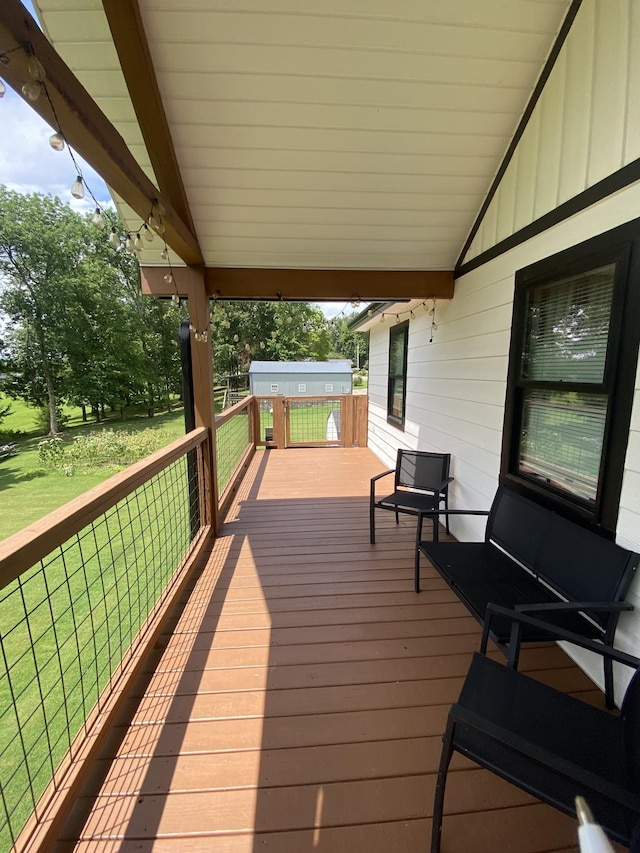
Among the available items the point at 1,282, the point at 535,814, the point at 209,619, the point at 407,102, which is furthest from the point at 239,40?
the point at 1,282

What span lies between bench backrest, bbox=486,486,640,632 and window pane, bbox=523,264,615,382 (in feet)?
2.42

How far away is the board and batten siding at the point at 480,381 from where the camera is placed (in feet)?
4.90

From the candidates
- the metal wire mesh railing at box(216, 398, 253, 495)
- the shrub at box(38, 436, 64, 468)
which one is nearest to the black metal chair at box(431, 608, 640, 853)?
the metal wire mesh railing at box(216, 398, 253, 495)

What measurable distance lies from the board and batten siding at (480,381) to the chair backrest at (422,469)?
116 mm

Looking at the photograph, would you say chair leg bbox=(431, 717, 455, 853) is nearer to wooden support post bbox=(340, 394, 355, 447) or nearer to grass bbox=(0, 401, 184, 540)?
wooden support post bbox=(340, 394, 355, 447)

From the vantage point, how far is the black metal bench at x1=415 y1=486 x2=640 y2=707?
146 centimetres

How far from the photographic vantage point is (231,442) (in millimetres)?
5051

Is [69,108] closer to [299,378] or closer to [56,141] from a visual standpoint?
[56,141]

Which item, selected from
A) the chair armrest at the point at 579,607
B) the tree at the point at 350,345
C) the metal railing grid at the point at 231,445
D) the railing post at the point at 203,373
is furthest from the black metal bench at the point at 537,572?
the tree at the point at 350,345

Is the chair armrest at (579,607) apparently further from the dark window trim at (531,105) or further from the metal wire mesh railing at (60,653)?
the dark window trim at (531,105)

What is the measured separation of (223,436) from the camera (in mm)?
4531

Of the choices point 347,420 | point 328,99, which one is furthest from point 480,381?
point 347,420

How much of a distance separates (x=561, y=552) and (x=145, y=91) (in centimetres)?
303

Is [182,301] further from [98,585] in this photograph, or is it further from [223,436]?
[98,585]
